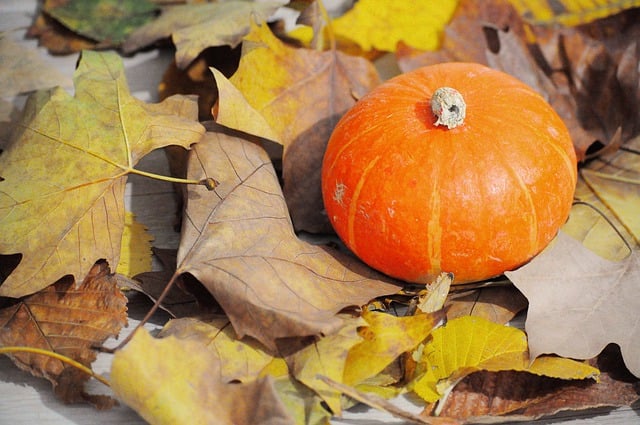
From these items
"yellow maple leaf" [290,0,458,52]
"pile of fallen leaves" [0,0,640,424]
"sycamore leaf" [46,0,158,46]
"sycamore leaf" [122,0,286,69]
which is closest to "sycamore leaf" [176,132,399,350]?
"pile of fallen leaves" [0,0,640,424]

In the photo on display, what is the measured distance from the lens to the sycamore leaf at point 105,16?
2037mm

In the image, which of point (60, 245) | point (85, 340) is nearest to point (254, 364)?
point (85, 340)

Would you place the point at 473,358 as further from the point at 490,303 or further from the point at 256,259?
the point at 256,259

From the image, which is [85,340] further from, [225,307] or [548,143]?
[548,143]

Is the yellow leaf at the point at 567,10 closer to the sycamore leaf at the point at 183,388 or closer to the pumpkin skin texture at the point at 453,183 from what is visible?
the pumpkin skin texture at the point at 453,183

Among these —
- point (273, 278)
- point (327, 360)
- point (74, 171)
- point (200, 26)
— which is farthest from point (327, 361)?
point (200, 26)

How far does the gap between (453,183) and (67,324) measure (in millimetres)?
701

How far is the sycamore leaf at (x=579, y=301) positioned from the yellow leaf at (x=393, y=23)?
759 mm

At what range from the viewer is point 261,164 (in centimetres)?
149

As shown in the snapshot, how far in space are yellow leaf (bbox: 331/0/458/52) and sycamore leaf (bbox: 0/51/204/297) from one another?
62 cm

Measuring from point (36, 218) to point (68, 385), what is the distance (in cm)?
31

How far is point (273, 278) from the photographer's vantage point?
125cm

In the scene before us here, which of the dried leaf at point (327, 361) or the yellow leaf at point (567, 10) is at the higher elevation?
the yellow leaf at point (567, 10)

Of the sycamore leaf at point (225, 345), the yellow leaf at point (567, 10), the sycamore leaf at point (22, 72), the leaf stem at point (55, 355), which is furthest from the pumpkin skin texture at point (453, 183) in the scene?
the sycamore leaf at point (22, 72)
